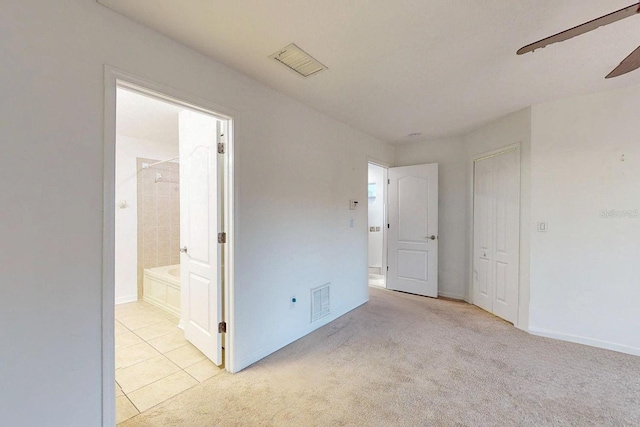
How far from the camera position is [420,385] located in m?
2.05

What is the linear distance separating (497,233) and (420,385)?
230cm

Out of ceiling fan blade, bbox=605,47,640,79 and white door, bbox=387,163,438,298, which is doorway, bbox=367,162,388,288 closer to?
white door, bbox=387,163,438,298

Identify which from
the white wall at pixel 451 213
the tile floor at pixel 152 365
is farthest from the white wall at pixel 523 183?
the tile floor at pixel 152 365

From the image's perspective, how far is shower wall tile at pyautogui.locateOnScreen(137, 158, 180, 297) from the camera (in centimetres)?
427

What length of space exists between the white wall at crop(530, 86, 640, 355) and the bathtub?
4233mm

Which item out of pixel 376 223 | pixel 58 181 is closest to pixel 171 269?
pixel 58 181

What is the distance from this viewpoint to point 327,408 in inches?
71.5

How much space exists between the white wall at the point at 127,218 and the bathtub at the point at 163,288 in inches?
8.4

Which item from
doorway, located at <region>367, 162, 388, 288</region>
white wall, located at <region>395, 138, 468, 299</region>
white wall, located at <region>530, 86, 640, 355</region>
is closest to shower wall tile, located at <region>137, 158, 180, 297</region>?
doorway, located at <region>367, 162, 388, 288</region>

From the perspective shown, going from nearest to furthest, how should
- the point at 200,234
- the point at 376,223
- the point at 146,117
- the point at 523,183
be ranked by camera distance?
the point at 200,234 → the point at 523,183 → the point at 146,117 → the point at 376,223

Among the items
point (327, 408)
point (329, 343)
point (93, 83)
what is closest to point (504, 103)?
point (329, 343)

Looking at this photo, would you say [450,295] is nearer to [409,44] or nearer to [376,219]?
[376,219]

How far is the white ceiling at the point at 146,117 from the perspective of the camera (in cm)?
279

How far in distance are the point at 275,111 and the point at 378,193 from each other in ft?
12.8
